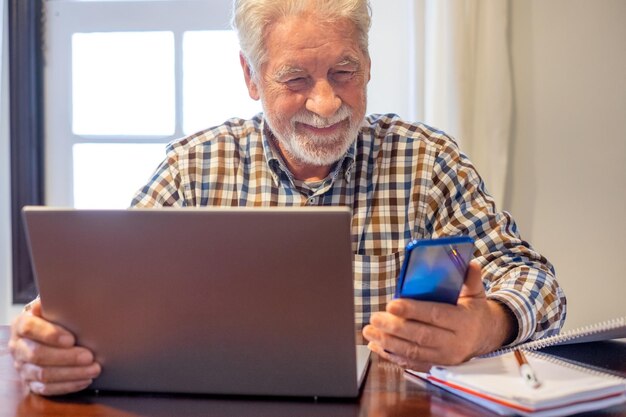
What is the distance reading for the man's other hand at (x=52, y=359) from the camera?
2.98 feet

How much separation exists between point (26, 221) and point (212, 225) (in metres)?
0.23

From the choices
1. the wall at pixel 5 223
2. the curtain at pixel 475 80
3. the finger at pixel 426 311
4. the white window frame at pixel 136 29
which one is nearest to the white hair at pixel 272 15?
the curtain at pixel 475 80

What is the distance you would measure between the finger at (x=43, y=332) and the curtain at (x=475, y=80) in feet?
4.73

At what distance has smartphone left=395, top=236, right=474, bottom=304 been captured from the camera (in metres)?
0.84

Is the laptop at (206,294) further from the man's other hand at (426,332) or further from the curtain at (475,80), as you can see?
the curtain at (475,80)

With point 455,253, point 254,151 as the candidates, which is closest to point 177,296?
point 455,253

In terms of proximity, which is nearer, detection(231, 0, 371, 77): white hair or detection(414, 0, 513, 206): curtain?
detection(231, 0, 371, 77): white hair

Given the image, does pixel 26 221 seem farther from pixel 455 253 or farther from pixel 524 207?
pixel 524 207

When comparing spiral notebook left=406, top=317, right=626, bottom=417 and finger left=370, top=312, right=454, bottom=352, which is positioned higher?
finger left=370, top=312, right=454, bottom=352

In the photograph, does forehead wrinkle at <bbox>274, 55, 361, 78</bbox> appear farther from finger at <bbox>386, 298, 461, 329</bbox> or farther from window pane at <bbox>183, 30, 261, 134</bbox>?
window pane at <bbox>183, 30, 261, 134</bbox>

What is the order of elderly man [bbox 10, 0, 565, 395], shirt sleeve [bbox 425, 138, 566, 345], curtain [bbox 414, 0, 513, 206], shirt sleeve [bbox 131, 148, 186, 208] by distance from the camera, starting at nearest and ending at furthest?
shirt sleeve [bbox 425, 138, 566, 345] < elderly man [bbox 10, 0, 565, 395] < shirt sleeve [bbox 131, 148, 186, 208] < curtain [bbox 414, 0, 513, 206]

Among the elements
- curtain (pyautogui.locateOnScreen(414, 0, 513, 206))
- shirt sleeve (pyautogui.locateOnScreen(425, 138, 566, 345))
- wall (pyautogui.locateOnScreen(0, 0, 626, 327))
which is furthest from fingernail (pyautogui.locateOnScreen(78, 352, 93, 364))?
wall (pyautogui.locateOnScreen(0, 0, 626, 327))

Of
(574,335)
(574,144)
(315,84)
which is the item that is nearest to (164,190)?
(315,84)

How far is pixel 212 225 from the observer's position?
807mm
